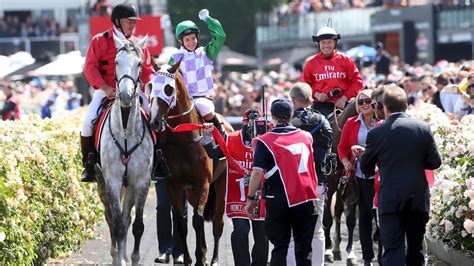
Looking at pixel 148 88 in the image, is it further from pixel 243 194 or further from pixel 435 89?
pixel 435 89

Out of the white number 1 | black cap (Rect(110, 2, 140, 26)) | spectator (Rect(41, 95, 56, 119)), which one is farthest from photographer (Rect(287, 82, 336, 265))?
spectator (Rect(41, 95, 56, 119))

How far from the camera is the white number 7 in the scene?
9.50 metres

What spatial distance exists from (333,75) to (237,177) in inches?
117

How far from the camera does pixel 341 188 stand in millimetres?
12703

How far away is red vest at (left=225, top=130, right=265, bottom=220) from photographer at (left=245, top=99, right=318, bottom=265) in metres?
1.31

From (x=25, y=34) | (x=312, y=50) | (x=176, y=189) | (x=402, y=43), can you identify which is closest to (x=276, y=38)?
(x=312, y=50)

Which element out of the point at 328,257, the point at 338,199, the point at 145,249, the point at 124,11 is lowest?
the point at 145,249

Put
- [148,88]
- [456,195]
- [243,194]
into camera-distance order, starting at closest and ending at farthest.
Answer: [243,194], [456,195], [148,88]

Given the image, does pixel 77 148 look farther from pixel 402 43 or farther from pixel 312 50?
pixel 312 50

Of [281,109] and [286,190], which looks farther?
[281,109]

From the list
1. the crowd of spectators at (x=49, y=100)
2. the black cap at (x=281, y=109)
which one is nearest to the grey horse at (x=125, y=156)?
the black cap at (x=281, y=109)

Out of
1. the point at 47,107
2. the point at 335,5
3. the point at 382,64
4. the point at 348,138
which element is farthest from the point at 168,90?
the point at 335,5

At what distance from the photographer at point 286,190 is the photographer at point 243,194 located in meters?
0.93

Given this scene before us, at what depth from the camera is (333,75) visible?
13602 mm
